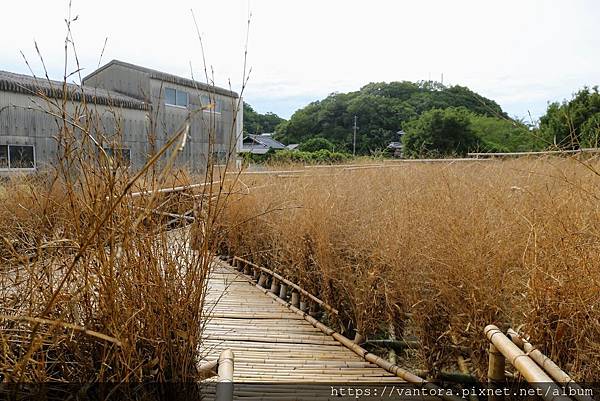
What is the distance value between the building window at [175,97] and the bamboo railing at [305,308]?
10477 mm

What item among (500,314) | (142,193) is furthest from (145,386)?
(500,314)

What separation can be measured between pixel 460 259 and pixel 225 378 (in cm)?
138

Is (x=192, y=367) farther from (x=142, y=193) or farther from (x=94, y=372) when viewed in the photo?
(x=142, y=193)

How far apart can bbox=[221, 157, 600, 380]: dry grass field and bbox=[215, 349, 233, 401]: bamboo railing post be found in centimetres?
58

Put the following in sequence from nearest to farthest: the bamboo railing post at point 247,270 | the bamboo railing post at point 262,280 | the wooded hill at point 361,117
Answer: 1. the bamboo railing post at point 262,280
2. the bamboo railing post at point 247,270
3. the wooded hill at point 361,117

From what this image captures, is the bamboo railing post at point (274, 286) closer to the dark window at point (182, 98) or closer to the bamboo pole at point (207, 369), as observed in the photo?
the bamboo pole at point (207, 369)

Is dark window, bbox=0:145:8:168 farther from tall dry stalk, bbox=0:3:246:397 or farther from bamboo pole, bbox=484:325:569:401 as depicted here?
bamboo pole, bbox=484:325:569:401

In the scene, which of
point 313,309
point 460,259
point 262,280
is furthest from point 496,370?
point 262,280

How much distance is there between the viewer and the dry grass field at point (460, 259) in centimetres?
184

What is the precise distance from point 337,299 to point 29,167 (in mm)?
8711

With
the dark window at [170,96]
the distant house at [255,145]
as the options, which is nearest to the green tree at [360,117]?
the distant house at [255,145]

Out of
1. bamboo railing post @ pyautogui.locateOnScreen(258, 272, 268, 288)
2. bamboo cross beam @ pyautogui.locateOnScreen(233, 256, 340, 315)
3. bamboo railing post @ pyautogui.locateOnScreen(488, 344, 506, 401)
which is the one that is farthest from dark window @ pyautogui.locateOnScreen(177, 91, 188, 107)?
bamboo railing post @ pyautogui.locateOnScreen(488, 344, 506, 401)

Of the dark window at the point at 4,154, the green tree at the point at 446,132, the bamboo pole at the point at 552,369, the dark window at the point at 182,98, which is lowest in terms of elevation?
the bamboo pole at the point at 552,369

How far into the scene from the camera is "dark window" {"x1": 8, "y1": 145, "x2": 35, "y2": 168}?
9.36 meters
